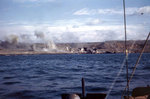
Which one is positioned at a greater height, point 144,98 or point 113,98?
point 144,98

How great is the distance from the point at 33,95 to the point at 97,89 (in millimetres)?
7985

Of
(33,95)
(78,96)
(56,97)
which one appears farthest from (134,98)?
(33,95)

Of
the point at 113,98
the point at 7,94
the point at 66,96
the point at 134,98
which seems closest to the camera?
the point at 66,96

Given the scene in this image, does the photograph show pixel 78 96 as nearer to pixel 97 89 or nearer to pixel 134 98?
pixel 134 98

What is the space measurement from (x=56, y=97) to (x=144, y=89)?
38.4 ft

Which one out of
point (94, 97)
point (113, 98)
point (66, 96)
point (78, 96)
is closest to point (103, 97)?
point (94, 97)

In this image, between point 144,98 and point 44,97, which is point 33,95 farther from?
point 144,98

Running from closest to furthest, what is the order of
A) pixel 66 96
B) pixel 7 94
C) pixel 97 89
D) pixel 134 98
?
pixel 66 96 < pixel 134 98 < pixel 7 94 < pixel 97 89

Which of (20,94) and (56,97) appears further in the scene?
(20,94)

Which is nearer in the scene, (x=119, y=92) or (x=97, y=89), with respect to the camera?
(x=119, y=92)

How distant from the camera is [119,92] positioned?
71.4ft

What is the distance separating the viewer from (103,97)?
10.1m

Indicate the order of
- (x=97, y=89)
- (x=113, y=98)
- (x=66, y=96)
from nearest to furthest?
(x=66, y=96), (x=113, y=98), (x=97, y=89)

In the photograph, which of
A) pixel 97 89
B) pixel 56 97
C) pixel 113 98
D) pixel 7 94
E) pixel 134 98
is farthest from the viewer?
pixel 97 89
